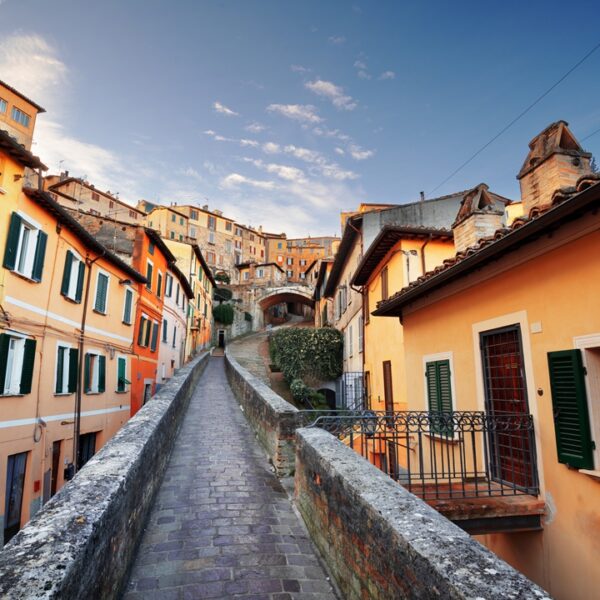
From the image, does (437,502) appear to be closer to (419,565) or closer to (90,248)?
(419,565)

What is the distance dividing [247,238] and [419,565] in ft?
227

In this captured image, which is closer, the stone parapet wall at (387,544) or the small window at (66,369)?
the stone parapet wall at (387,544)

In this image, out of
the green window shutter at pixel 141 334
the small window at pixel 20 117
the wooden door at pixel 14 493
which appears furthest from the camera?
Result: the small window at pixel 20 117

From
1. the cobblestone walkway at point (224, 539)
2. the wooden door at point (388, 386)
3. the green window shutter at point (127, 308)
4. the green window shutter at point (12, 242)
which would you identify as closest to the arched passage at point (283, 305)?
the green window shutter at point (127, 308)

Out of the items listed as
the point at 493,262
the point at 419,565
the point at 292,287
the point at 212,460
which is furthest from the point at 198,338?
the point at 419,565

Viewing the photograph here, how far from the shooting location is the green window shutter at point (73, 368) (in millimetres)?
12961

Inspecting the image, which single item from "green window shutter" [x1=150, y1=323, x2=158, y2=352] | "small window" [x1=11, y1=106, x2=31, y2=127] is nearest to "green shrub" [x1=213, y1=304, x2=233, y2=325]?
"small window" [x1=11, y1=106, x2=31, y2=127]

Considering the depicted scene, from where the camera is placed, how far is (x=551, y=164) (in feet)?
20.0

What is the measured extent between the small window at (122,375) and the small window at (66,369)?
3860mm

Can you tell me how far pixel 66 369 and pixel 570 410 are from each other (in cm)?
1342

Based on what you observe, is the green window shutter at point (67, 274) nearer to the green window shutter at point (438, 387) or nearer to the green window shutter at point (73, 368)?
the green window shutter at point (73, 368)

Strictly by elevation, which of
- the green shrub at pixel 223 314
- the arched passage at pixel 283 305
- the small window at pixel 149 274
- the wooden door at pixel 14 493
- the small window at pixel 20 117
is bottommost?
the wooden door at pixel 14 493

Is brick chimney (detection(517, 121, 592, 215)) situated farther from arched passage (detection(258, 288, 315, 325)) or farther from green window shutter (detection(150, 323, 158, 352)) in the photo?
arched passage (detection(258, 288, 315, 325))

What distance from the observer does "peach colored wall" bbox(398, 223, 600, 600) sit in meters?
4.05
